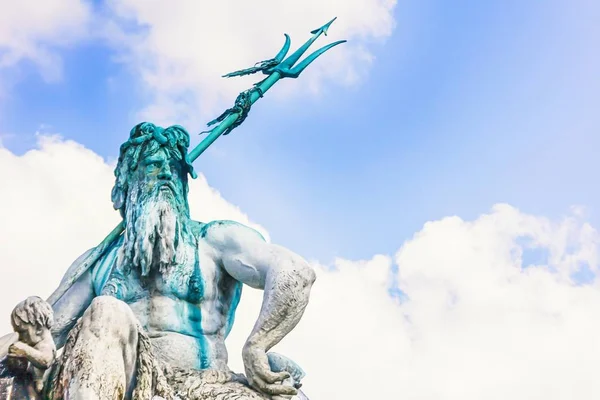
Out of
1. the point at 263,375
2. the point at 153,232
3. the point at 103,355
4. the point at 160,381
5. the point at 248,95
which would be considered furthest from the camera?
the point at 248,95

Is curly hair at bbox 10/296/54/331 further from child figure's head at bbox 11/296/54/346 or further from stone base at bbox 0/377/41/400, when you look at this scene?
stone base at bbox 0/377/41/400

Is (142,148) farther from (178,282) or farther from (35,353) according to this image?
(35,353)

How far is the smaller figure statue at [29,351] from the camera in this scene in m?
5.29

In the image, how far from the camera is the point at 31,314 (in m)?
5.32

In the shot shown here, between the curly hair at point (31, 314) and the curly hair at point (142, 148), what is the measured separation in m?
1.70

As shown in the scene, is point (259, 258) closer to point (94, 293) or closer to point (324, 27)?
point (94, 293)

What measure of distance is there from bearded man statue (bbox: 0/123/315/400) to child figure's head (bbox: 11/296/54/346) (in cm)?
21

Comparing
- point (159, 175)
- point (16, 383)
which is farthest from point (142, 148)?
point (16, 383)

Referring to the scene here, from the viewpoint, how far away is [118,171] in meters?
7.05

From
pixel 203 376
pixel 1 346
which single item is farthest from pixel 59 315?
pixel 203 376

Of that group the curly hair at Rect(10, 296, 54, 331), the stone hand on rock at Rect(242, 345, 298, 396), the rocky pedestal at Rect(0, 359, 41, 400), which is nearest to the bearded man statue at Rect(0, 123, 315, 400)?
the stone hand on rock at Rect(242, 345, 298, 396)

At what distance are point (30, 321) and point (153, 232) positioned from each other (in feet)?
4.70

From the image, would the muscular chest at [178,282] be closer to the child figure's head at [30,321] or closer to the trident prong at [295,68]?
the child figure's head at [30,321]

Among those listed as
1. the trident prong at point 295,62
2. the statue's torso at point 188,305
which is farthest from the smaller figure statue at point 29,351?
the trident prong at point 295,62
